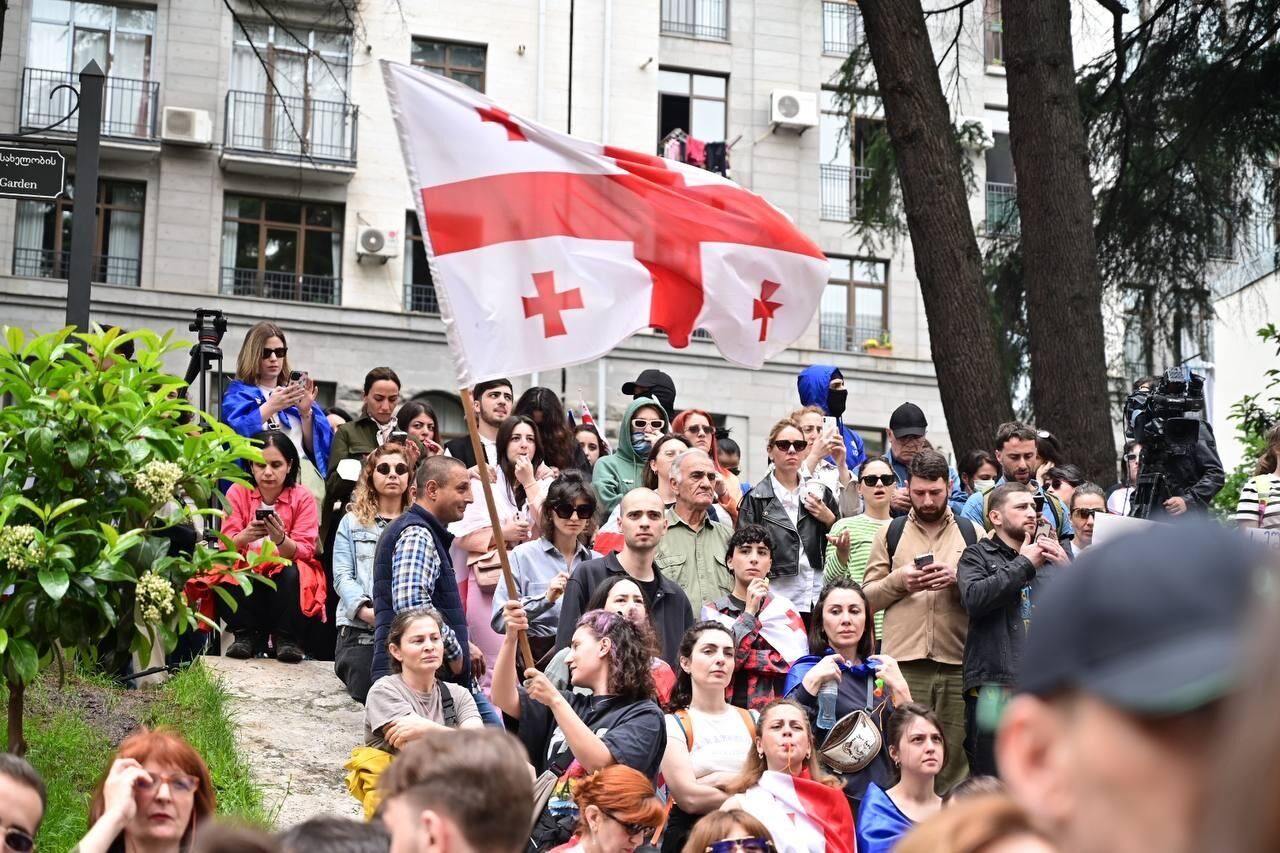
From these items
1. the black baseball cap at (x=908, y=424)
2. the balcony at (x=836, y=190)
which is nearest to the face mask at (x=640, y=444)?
the black baseball cap at (x=908, y=424)

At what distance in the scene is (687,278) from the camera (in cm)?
718

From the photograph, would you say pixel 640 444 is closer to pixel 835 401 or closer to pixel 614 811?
pixel 835 401

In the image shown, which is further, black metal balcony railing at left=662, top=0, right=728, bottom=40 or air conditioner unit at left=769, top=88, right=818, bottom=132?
black metal balcony railing at left=662, top=0, right=728, bottom=40

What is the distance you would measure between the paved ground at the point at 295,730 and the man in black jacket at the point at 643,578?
1338 millimetres

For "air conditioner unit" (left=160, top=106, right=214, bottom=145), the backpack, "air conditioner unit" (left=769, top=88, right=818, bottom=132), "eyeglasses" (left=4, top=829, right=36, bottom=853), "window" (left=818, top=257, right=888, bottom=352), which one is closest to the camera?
"eyeglasses" (left=4, top=829, right=36, bottom=853)

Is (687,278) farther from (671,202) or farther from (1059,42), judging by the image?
(1059,42)

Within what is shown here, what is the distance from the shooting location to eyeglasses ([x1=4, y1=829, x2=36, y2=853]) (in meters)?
4.64

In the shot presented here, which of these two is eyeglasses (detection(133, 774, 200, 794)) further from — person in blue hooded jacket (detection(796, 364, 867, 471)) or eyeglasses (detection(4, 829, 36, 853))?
person in blue hooded jacket (detection(796, 364, 867, 471))

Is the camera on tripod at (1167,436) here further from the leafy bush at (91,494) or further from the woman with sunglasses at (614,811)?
the leafy bush at (91,494)

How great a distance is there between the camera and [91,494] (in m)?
6.68

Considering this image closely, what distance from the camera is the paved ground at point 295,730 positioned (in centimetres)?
820

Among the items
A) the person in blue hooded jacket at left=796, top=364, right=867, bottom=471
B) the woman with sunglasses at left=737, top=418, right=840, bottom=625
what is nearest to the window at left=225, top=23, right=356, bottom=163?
the person in blue hooded jacket at left=796, top=364, right=867, bottom=471

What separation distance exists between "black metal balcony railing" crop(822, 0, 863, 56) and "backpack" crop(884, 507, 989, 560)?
2551 cm

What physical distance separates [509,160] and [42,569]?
227 centimetres
